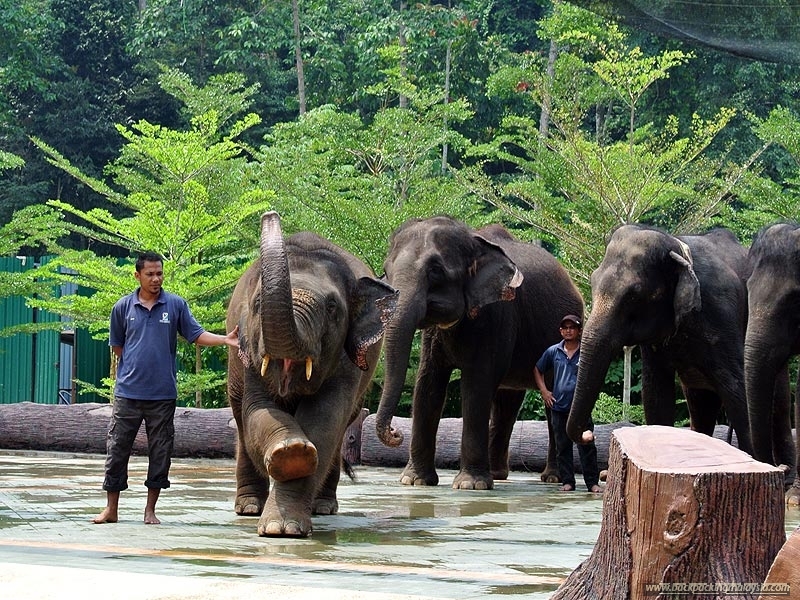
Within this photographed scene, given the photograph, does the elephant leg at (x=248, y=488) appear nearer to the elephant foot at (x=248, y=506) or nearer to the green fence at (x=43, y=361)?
A: the elephant foot at (x=248, y=506)

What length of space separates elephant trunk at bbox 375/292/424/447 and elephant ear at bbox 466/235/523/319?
85cm

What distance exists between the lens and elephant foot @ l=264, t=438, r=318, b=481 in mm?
7727

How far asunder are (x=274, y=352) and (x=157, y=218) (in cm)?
1146

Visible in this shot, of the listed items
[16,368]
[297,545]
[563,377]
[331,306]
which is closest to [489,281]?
[563,377]

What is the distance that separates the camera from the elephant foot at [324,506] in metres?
9.28

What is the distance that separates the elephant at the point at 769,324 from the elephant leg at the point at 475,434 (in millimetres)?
2598

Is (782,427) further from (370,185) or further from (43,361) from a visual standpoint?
(43,361)

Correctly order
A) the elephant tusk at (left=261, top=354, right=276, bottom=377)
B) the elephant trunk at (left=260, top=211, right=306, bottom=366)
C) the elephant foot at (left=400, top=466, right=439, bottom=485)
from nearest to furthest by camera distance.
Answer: the elephant trunk at (left=260, top=211, right=306, bottom=366), the elephant tusk at (left=261, top=354, right=276, bottom=377), the elephant foot at (left=400, top=466, right=439, bottom=485)

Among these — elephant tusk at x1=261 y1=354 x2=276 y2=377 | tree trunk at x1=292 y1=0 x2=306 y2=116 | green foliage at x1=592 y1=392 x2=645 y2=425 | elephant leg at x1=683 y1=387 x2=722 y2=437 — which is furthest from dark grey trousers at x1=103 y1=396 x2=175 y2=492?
tree trunk at x1=292 y1=0 x2=306 y2=116

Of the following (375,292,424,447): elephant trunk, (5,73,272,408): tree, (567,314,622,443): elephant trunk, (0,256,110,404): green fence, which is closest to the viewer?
(567,314,622,443): elephant trunk

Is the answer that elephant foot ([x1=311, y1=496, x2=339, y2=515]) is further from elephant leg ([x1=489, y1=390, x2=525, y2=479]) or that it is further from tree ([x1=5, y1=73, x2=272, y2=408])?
tree ([x1=5, y1=73, x2=272, y2=408])

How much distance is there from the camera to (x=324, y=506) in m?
9.30

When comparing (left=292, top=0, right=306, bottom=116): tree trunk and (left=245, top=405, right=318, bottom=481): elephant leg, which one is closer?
(left=245, top=405, right=318, bottom=481): elephant leg

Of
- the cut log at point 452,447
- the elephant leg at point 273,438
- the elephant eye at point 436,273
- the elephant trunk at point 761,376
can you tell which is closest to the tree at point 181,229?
the cut log at point 452,447
